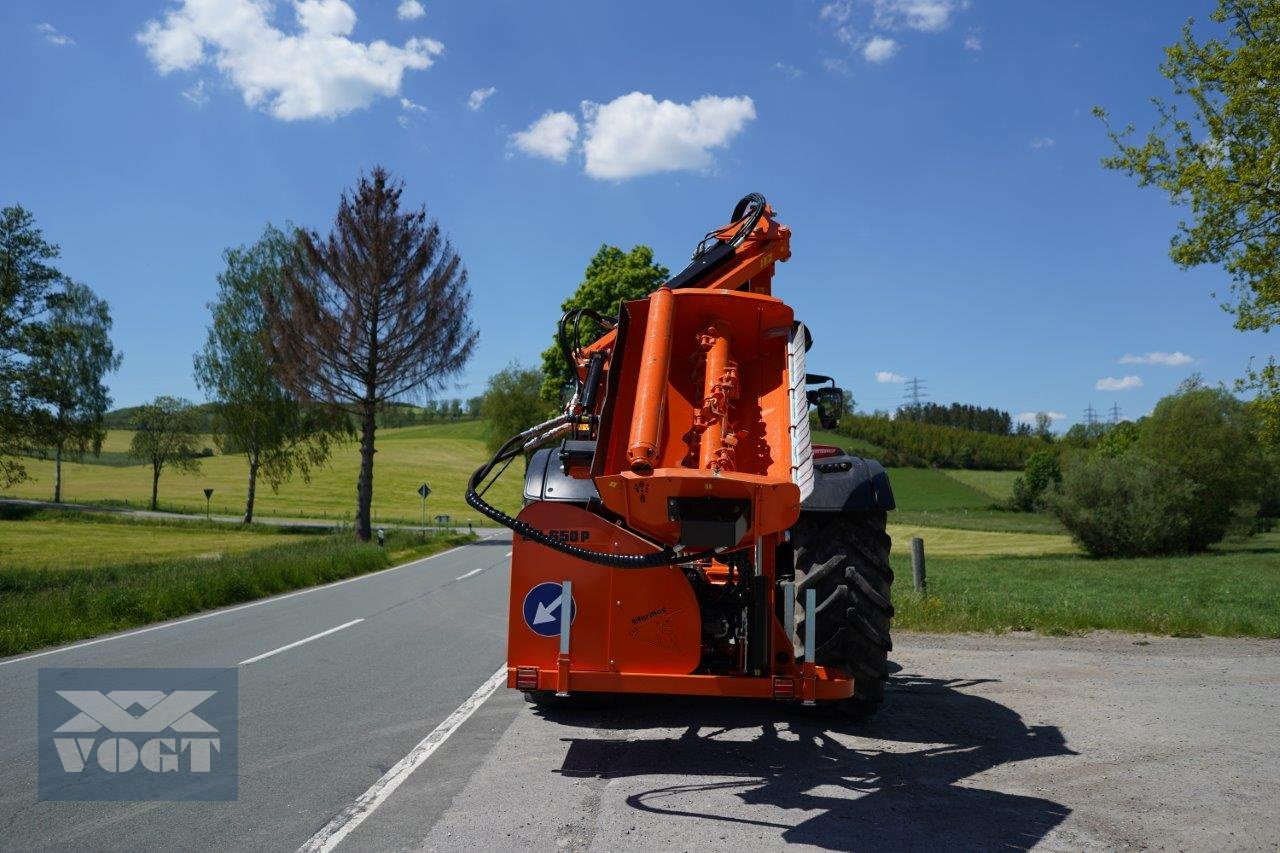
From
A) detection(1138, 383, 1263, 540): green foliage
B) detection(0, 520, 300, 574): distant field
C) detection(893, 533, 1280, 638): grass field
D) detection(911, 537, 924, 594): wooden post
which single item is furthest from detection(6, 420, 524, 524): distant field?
detection(1138, 383, 1263, 540): green foliage

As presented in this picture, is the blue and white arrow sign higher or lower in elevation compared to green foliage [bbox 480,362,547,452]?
lower

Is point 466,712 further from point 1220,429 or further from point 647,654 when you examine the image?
point 1220,429

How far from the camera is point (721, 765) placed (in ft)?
17.9

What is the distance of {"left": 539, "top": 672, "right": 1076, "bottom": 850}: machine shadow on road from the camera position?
4371 mm

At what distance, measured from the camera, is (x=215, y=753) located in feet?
18.5

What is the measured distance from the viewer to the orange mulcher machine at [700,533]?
15.5 ft

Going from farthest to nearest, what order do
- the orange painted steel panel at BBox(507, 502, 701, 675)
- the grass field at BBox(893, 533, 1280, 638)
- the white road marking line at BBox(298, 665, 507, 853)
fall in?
the grass field at BBox(893, 533, 1280, 638) < the orange painted steel panel at BBox(507, 502, 701, 675) < the white road marking line at BBox(298, 665, 507, 853)

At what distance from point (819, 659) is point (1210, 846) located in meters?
2.36

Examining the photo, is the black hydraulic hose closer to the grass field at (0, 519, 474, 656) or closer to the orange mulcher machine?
the orange mulcher machine

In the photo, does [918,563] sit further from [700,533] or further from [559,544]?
[700,533]

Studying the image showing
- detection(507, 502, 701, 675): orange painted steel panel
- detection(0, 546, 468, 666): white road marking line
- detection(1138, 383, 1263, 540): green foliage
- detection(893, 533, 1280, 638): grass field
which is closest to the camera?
detection(507, 502, 701, 675): orange painted steel panel

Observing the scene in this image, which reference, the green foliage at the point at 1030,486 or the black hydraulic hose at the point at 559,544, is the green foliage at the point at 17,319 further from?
the green foliage at the point at 1030,486

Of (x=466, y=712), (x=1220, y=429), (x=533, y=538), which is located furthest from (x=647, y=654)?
(x=1220, y=429)

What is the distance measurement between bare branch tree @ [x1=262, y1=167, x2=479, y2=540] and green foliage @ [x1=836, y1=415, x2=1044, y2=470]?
2584 inches
